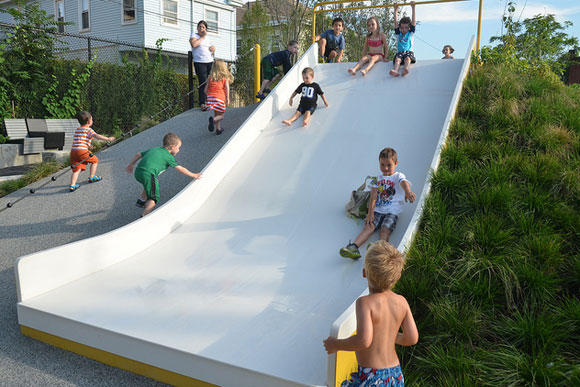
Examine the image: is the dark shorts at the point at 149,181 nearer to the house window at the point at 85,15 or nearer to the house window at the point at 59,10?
the house window at the point at 85,15

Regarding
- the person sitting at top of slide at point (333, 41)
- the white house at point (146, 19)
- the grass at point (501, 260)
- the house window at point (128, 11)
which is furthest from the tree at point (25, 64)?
the grass at point (501, 260)

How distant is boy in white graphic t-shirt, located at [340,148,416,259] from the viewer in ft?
14.7

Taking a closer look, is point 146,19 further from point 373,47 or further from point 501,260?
point 501,260

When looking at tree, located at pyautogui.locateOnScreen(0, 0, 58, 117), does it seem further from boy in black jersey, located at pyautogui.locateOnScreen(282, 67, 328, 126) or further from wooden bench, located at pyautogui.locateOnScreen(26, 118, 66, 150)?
boy in black jersey, located at pyautogui.locateOnScreen(282, 67, 328, 126)

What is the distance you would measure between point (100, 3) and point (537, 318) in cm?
2295

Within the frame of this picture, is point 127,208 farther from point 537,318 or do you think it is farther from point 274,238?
point 537,318

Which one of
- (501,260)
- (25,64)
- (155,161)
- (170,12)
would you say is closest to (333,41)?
(155,161)

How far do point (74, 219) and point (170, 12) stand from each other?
17.5 m

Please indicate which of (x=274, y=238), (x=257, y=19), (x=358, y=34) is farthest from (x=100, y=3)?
(x=274, y=238)

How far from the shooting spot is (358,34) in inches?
881

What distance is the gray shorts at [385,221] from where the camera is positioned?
449 centimetres

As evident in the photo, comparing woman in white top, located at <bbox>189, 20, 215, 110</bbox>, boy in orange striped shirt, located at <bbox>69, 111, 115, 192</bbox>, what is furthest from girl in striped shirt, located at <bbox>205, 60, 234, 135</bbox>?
boy in orange striped shirt, located at <bbox>69, 111, 115, 192</bbox>

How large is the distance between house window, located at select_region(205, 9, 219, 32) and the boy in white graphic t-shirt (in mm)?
20674

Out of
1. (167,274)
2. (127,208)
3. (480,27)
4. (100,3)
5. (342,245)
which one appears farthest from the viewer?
(100,3)
